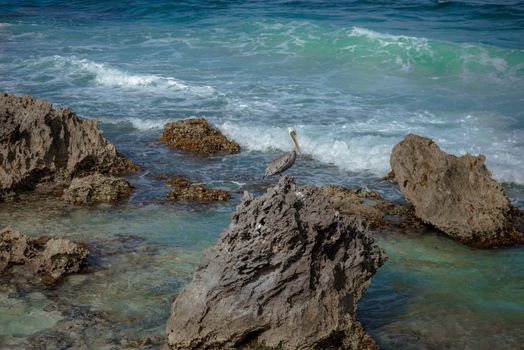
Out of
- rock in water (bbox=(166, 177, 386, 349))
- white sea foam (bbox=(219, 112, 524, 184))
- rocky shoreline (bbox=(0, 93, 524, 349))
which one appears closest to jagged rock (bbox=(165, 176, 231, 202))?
rocky shoreline (bbox=(0, 93, 524, 349))

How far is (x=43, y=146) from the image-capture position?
11.2 meters

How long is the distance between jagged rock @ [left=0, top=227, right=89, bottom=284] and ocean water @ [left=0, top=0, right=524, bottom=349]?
245mm

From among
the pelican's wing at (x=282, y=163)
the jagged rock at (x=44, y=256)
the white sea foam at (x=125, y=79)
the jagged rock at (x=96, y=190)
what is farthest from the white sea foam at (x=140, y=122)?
the jagged rock at (x=44, y=256)

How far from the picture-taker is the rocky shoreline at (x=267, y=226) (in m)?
6.17

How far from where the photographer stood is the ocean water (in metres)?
7.52

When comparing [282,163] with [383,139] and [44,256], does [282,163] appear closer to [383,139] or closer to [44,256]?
[44,256]

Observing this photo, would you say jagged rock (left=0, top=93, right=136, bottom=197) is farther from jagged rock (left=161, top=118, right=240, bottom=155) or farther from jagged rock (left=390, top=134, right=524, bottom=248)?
jagged rock (left=390, top=134, right=524, bottom=248)

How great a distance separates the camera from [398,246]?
9.40m

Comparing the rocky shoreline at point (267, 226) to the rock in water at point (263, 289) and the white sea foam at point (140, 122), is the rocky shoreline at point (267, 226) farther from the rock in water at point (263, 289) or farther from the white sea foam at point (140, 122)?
the white sea foam at point (140, 122)

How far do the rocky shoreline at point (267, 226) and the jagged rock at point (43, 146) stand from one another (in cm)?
2

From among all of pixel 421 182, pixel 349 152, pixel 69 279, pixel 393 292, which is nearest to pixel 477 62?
pixel 349 152

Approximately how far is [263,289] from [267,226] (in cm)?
57

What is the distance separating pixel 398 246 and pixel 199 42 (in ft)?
59.7

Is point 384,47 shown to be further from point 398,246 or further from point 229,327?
point 229,327
